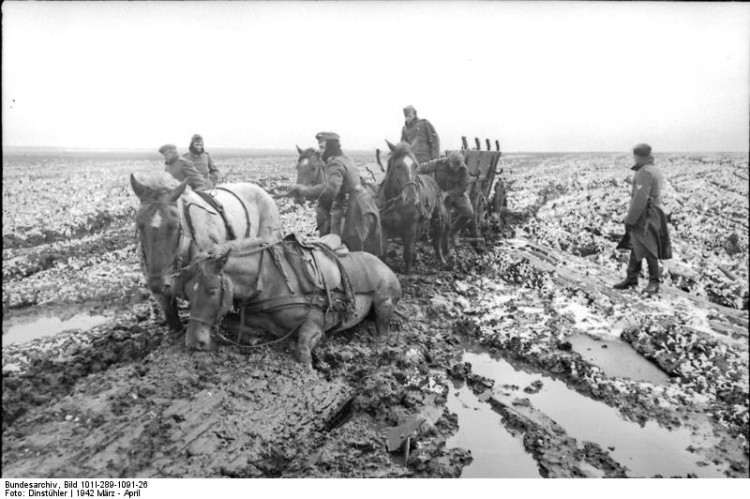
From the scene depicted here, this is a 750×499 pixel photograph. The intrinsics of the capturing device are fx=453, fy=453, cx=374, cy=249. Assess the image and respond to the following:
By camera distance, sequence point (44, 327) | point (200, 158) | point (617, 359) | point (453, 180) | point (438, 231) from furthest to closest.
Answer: point (453, 180), point (438, 231), point (200, 158), point (44, 327), point (617, 359)

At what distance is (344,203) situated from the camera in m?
6.25

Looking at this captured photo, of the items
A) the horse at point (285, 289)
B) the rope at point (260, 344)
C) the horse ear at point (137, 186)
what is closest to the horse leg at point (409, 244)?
the horse at point (285, 289)

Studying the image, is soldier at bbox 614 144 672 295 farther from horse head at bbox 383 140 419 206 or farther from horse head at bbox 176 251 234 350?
horse head at bbox 176 251 234 350

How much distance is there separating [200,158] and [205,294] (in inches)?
135

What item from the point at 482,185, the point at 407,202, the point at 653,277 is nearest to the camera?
the point at 653,277

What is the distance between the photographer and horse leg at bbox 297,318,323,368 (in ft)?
12.7

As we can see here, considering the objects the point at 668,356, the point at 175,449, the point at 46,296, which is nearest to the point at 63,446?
the point at 175,449

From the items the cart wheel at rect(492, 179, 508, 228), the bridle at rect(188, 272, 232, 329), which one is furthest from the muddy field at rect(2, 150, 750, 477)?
the cart wheel at rect(492, 179, 508, 228)

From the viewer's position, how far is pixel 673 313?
5102 millimetres

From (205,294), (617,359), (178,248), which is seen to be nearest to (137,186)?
(178,248)

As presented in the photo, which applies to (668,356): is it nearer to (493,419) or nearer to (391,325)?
(493,419)

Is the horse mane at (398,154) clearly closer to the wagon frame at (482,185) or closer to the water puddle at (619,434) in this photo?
the wagon frame at (482,185)

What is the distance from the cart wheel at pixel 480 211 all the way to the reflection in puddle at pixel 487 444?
5.73 metres

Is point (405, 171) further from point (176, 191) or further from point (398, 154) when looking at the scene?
point (176, 191)
